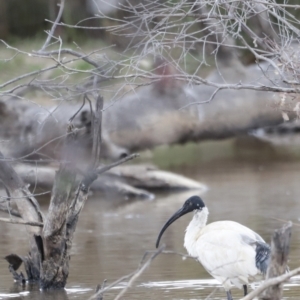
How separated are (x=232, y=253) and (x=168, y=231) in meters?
4.03

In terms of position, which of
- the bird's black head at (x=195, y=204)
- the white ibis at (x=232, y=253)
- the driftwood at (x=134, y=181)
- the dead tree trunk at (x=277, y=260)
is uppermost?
the dead tree trunk at (x=277, y=260)

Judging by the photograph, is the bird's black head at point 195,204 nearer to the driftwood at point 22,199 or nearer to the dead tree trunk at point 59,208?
the dead tree trunk at point 59,208

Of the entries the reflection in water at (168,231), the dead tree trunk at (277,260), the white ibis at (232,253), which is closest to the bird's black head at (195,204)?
the white ibis at (232,253)

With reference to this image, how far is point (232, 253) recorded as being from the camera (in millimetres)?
7297

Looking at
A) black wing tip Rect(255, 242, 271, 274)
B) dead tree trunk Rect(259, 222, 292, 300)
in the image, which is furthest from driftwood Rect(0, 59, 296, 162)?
dead tree trunk Rect(259, 222, 292, 300)

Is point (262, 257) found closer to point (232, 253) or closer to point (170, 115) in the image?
point (232, 253)

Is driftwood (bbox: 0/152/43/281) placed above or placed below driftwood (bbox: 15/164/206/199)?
above

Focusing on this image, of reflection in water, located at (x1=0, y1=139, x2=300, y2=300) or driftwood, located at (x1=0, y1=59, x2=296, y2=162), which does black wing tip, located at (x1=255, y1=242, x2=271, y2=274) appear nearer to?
reflection in water, located at (x1=0, y1=139, x2=300, y2=300)

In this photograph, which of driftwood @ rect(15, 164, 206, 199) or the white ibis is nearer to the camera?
the white ibis

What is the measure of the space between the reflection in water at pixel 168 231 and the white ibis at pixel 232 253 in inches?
11.8

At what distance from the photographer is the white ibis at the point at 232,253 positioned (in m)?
7.14

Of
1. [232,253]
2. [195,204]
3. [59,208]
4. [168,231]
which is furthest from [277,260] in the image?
[168,231]

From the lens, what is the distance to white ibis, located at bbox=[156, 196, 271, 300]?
7145mm

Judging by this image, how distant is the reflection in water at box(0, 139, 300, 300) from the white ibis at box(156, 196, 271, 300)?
300 millimetres
